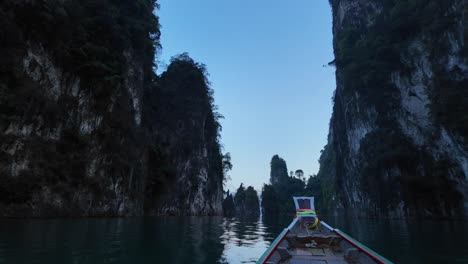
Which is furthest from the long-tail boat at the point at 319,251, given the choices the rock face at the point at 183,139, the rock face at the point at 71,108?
the rock face at the point at 183,139

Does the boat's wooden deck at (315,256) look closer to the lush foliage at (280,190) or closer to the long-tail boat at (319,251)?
the long-tail boat at (319,251)

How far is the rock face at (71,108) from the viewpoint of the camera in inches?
693

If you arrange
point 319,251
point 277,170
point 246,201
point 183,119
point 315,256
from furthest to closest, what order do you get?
point 277,170 < point 246,201 < point 183,119 < point 319,251 < point 315,256

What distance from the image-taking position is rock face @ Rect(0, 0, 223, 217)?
17.6 metres

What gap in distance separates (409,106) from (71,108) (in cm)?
3339


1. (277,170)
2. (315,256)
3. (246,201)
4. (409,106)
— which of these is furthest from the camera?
(277,170)

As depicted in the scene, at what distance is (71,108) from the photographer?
23.3 metres

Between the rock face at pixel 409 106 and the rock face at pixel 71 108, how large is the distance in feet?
94.2

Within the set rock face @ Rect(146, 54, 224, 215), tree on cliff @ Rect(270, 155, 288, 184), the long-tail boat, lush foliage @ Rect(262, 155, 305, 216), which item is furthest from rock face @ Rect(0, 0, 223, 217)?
tree on cliff @ Rect(270, 155, 288, 184)

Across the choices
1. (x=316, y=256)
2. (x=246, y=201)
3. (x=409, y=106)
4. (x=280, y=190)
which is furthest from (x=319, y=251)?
(x=280, y=190)

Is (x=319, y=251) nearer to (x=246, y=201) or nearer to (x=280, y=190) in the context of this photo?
(x=246, y=201)

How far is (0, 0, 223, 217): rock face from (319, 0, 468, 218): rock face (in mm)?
28700

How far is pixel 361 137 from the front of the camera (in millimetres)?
41594

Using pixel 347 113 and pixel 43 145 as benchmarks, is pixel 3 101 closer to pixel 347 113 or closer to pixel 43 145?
pixel 43 145
